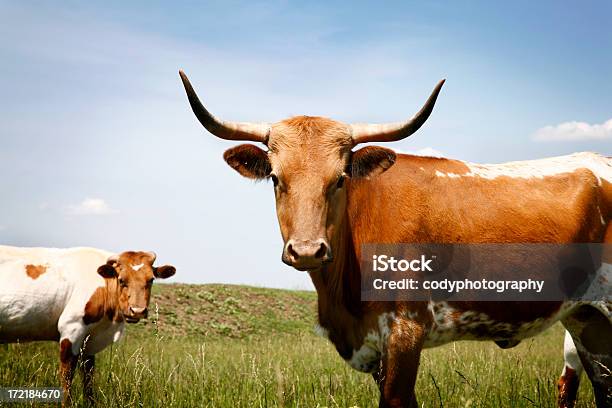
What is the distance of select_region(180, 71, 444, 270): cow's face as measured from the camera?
4105mm

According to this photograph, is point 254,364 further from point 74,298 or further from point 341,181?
point 74,298

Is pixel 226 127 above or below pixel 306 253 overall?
above

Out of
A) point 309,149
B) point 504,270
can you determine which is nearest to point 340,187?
point 309,149

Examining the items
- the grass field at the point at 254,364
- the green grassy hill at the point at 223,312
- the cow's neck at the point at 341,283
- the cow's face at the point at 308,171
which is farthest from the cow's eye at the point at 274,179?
the green grassy hill at the point at 223,312

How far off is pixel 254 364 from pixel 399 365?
5.17 ft

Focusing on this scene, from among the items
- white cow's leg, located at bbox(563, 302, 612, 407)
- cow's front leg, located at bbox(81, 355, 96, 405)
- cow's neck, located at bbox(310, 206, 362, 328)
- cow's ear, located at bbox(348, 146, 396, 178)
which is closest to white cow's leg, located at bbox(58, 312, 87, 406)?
cow's front leg, located at bbox(81, 355, 96, 405)

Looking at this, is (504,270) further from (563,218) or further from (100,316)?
(100,316)

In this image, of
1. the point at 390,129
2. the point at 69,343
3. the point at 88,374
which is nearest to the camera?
the point at 390,129

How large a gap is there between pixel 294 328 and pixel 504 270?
14562 mm

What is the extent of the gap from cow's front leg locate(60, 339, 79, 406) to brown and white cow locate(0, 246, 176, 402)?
8cm

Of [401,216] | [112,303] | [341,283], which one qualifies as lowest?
[112,303]

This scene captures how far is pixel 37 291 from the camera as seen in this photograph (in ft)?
30.5

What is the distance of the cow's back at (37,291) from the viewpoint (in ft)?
30.2

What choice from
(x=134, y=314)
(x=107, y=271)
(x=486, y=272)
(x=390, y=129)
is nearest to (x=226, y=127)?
(x=390, y=129)
